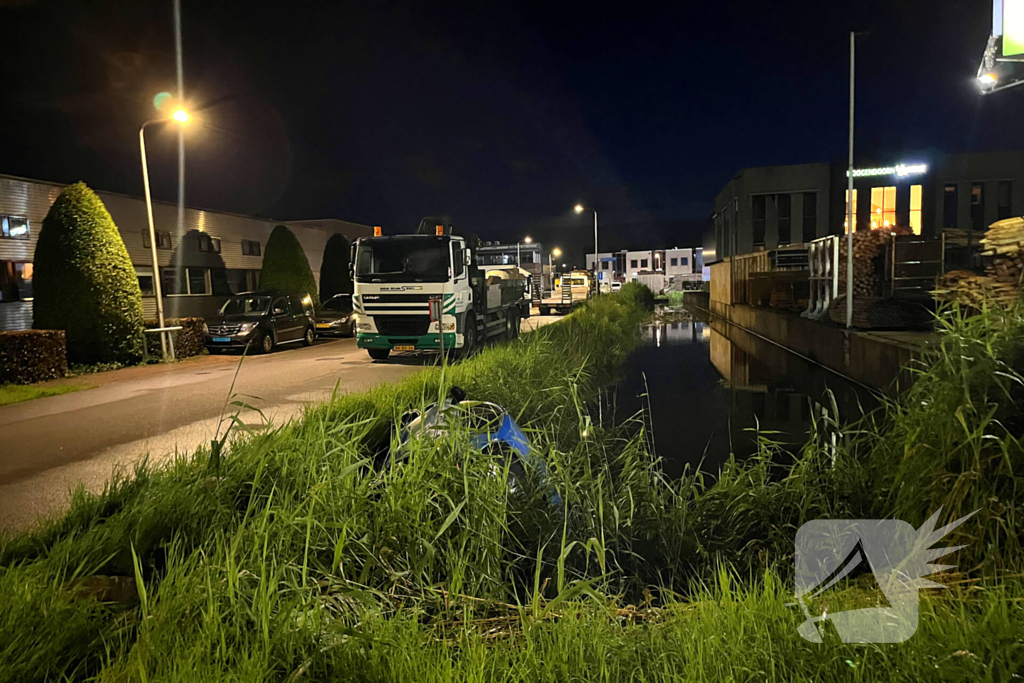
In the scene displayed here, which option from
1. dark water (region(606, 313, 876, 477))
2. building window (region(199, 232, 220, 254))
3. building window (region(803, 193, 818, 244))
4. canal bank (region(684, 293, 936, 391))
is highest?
building window (region(803, 193, 818, 244))

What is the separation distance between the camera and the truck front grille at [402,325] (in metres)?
14.8

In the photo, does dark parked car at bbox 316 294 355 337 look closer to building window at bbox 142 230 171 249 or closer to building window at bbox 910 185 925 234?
building window at bbox 142 230 171 249

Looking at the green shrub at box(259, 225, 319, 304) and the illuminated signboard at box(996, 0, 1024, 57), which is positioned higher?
the illuminated signboard at box(996, 0, 1024, 57)

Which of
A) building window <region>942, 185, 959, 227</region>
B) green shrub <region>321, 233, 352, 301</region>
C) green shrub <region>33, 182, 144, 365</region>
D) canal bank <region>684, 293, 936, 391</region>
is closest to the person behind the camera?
canal bank <region>684, 293, 936, 391</region>

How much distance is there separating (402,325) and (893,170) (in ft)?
60.4

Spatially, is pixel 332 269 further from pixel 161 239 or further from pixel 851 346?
pixel 851 346

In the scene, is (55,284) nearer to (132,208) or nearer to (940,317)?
(132,208)

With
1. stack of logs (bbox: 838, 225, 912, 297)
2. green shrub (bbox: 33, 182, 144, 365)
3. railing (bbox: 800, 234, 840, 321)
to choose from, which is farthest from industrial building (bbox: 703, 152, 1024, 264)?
green shrub (bbox: 33, 182, 144, 365)

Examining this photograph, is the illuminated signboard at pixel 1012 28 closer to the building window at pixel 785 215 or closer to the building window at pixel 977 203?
the building window at pixel 785 215

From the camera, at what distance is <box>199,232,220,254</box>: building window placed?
30906mm

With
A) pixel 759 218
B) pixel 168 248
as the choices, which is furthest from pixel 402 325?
pixel 759 218

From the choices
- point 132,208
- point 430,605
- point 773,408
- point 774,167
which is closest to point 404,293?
point 773,408

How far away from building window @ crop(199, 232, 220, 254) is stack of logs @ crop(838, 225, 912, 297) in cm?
2713

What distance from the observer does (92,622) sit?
272cm
